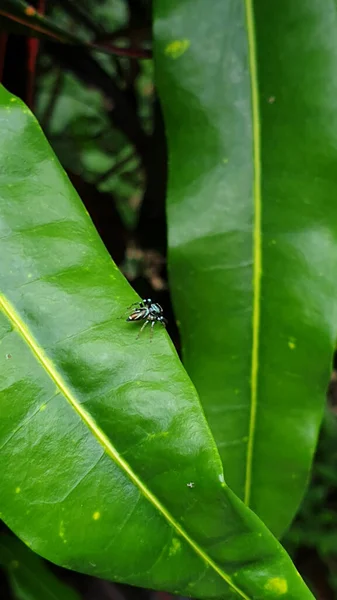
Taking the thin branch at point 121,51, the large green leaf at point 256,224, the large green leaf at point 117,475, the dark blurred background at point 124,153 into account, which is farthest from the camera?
the dark blurred background at point 124,153

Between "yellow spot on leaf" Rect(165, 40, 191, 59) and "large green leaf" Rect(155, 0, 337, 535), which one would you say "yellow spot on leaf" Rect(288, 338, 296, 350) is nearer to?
"large green leaf" Rect(155, 0, 337, 535)

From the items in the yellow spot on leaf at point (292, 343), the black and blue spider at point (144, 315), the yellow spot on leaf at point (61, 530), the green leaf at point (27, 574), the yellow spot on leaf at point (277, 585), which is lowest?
the green leaf at point (27, 574)

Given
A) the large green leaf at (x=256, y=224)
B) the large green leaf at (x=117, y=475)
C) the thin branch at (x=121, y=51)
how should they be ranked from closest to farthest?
the large green leaf at (x=117, y=475) → the large green leaf at (x=256, y=224) → the thin branch at (x=121, y=51)

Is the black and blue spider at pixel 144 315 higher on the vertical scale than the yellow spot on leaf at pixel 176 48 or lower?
lower

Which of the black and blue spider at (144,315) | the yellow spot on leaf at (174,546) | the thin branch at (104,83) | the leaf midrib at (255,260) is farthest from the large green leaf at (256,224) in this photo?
the thin branch at (104,83)

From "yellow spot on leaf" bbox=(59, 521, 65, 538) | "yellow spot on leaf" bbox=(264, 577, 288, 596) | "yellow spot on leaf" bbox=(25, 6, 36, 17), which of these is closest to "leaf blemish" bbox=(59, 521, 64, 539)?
"yellow spot on leaf" bbox=(59, 521, 65, 538)

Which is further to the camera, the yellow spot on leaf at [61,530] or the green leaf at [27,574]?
the green leaf at [27,574]

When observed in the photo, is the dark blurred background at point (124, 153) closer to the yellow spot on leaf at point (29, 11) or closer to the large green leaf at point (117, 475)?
the yellow spot on leaf at point (29, 11)
